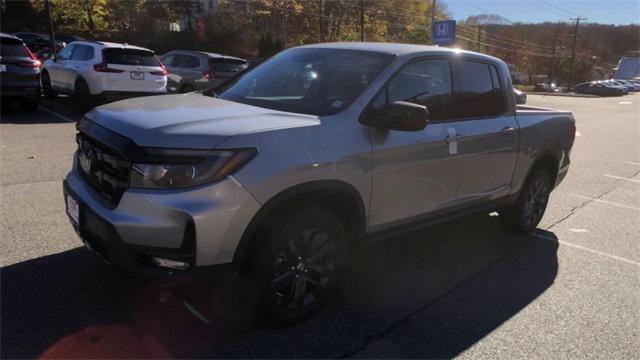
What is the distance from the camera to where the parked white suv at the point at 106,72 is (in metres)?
12.8

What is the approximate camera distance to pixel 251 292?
10.8 ft

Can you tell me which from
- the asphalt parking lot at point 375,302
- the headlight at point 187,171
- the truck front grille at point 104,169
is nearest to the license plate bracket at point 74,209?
the truck front grille at point 104,169

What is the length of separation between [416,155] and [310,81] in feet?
3.17

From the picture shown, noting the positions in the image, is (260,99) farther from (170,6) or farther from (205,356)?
(170,6)

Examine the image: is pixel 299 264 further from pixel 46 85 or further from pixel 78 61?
pixel 46 85

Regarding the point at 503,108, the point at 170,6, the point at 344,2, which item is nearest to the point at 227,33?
the point at 170,6

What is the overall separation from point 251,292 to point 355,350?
71 centimetres

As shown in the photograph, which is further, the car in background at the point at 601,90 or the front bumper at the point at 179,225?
the car in background at the point at 601,90

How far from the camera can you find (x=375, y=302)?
3.96 meters

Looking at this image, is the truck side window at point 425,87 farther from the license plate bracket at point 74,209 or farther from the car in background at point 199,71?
the car in background at point 199,71

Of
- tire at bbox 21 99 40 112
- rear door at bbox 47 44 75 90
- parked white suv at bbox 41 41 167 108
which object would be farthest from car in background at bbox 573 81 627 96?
tire at bbox 21 99 40 112

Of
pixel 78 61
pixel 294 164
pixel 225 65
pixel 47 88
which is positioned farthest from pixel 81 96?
pixel 294 164

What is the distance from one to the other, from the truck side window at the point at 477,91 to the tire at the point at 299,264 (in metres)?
1.65

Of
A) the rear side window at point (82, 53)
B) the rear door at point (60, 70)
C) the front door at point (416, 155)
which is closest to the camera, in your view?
the front door at point (416, 155)
